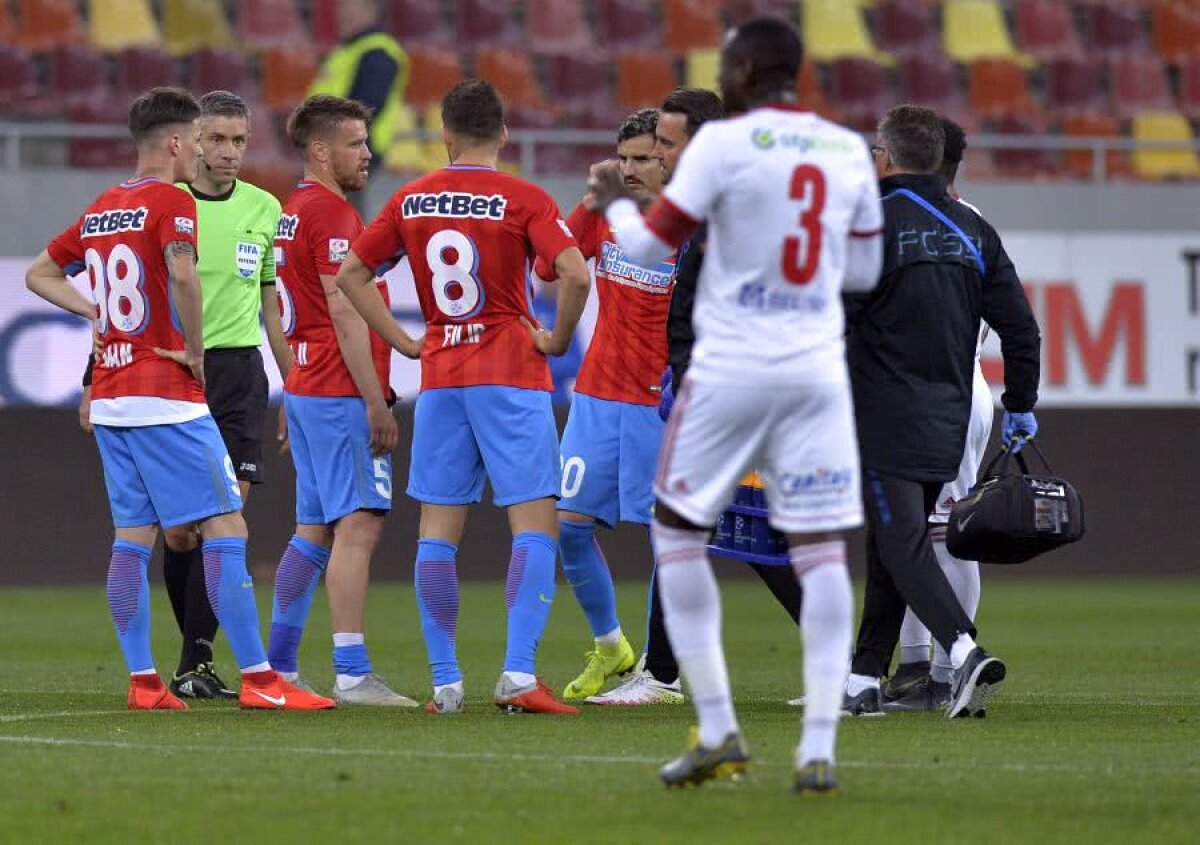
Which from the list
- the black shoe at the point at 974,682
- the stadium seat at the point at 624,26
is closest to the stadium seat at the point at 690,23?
the stadium seat at the point at 624,26

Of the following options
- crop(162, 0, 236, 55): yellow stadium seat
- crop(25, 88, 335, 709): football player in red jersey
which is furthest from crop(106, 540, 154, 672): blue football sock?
crop(162, 0, 236, 55): yellow stadium seat

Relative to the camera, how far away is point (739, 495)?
8.27 metres

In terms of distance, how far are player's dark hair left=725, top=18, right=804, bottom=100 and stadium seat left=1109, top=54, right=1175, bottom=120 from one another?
1636 centimetres

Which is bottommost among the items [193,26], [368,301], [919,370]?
[919,370]

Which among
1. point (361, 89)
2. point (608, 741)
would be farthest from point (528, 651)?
point (361, 89)

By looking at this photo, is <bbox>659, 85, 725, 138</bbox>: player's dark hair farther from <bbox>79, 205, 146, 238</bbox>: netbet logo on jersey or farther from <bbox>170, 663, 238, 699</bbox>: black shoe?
<bbox>170, 663, 238, 699</bbox>: black shoe

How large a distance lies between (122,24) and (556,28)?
4.12 metres

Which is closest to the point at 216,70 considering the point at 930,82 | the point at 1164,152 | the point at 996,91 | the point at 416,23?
the point at 416,23

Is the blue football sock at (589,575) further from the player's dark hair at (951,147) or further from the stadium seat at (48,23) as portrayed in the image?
the stadium seat at (48,23)

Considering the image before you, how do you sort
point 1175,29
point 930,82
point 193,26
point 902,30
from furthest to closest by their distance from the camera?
point 1175,29 < point 902,30 < point 930,82 < point 193,26

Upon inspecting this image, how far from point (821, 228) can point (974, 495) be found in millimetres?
2510

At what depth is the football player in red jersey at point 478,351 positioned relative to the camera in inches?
296

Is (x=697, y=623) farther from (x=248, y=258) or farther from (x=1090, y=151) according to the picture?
(x=1090, y=151)

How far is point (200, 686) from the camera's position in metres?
8.44
